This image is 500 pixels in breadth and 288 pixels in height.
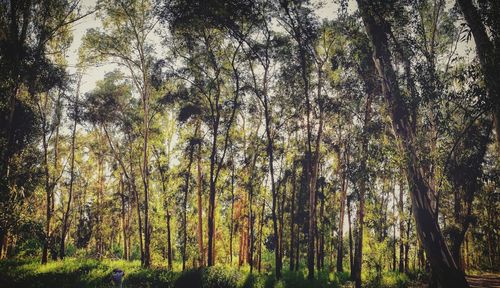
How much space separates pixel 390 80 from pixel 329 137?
12.0 m

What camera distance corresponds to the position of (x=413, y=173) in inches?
356

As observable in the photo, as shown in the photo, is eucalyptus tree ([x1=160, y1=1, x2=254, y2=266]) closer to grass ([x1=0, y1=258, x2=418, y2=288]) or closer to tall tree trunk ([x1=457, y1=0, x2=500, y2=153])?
grass ([x1=0, y1=258, x2=418, y2=288])

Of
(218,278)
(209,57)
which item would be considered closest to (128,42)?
(209,57)

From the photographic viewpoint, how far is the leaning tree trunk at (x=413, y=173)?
26.3 feet

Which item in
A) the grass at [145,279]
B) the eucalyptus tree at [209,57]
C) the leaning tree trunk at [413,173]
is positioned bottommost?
the grass at [145,279]

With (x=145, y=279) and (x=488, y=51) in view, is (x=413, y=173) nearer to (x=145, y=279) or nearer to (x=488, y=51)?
(x=488, y=51)

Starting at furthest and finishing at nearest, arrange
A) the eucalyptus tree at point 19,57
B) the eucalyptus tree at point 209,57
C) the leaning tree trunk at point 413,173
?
1. the eucalyptus tree at point 209,57
2. the eucalyptus tree at point 19,57
3. the leaning tree trunk at point 413,173

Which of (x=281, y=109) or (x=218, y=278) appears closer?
(x=218, y=278)

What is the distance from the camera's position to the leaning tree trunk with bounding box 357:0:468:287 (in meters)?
8.01

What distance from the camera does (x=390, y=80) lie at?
385 inches

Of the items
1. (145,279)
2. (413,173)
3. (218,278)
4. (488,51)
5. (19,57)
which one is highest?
(19,57)

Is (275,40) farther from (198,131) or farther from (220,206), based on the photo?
(220,206)

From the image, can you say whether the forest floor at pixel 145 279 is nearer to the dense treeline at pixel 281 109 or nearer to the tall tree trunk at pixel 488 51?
the dense treeline at pixel 281 109

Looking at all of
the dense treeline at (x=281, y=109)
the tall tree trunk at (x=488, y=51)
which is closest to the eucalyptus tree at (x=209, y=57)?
the dense treeline at (x=281, y=109)
